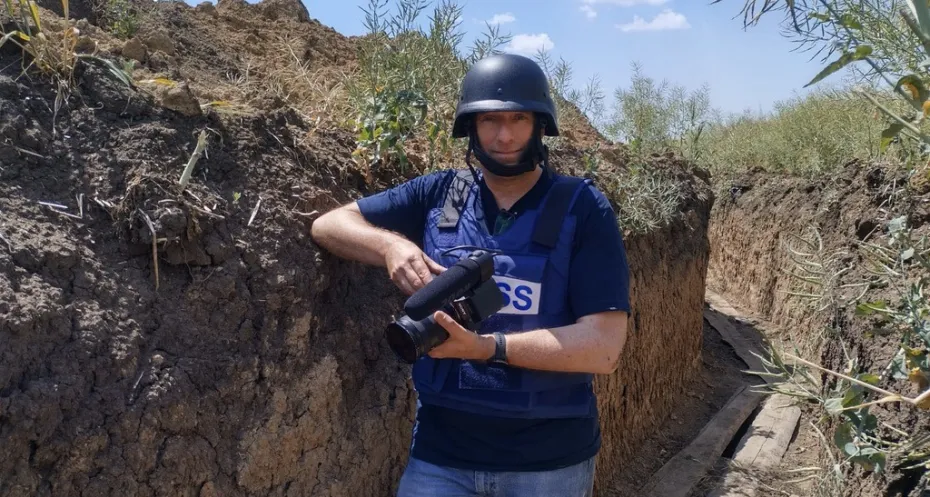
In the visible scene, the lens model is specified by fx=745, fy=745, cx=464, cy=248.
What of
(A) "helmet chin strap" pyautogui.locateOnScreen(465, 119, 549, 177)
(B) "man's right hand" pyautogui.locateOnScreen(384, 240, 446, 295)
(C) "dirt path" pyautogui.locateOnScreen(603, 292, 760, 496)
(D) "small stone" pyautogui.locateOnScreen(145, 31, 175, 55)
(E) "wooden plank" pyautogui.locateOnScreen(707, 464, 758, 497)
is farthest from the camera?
(C) "dirt path" pyautogui.locateOnScreen(603, 292, 760, 496)

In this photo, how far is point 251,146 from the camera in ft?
9.76

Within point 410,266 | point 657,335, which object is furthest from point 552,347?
point 657,335

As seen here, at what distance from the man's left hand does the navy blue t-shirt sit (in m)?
0.26

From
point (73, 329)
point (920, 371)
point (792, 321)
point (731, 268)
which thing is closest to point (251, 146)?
point (73, 329)

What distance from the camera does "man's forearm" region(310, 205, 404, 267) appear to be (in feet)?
7.97

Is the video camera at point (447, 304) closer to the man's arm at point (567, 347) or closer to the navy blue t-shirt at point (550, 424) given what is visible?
the man's arm at point (567, 347)

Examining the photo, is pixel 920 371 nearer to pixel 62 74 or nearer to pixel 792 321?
pixel 62 74

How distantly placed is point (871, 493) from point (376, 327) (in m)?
2.55

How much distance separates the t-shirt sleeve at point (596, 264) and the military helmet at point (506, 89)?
37 centimetres

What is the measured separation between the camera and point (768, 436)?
5945 mm

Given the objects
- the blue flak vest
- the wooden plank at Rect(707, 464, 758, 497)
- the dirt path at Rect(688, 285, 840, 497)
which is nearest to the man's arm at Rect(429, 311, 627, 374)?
the blue flak vest

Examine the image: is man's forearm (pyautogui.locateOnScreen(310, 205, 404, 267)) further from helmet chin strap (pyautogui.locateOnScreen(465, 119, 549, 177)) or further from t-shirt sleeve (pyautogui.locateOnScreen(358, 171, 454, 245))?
helmet chin strap (pyautogui.locateOnScreen(465, 119, 549, 177))

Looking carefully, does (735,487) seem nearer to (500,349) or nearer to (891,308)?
(891,308)

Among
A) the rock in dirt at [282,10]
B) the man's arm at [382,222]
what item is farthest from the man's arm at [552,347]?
the rock in dirt at [282,10]
